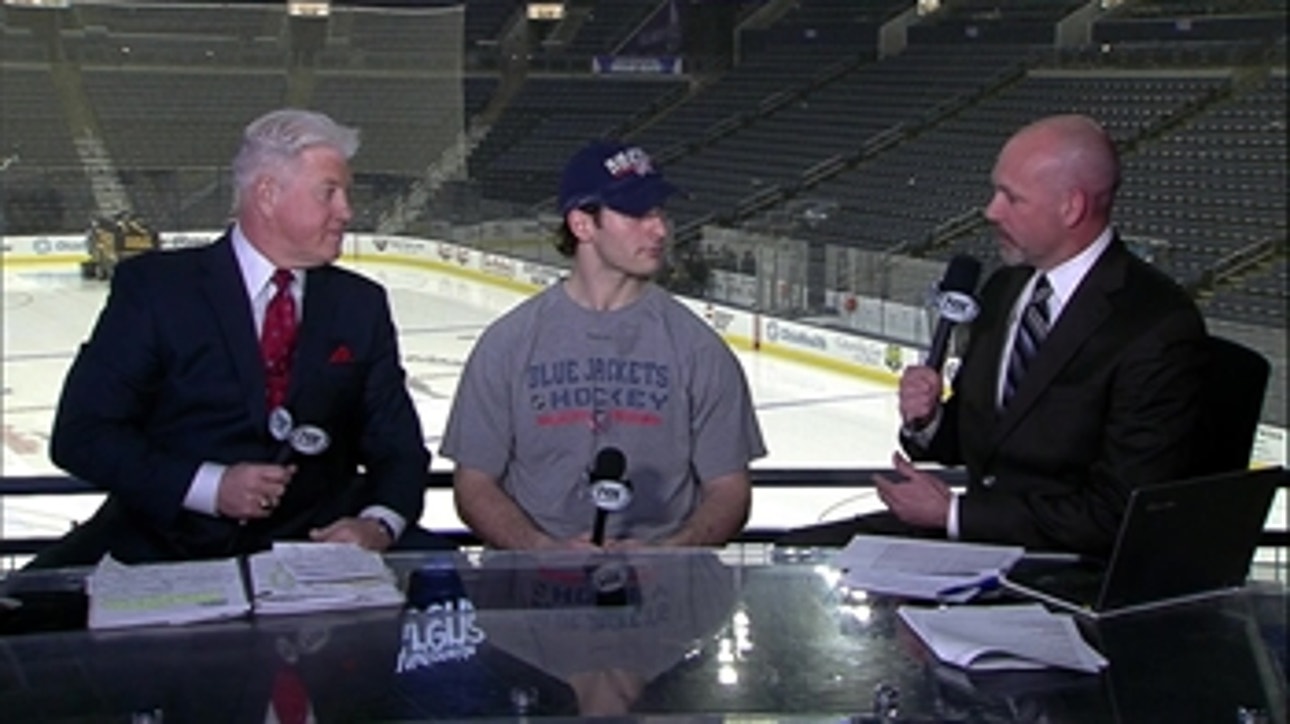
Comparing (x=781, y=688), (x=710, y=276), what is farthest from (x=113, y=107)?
(x=781, y=688)

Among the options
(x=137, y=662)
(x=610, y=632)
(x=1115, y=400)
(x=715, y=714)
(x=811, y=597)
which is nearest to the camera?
(x=715, y=714)

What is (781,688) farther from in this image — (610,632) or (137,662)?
(137,662)

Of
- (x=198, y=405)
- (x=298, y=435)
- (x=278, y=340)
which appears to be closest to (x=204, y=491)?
(x=198, y=405)

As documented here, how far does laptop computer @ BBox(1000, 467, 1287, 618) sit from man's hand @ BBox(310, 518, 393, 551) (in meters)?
0.81

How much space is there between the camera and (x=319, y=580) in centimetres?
177

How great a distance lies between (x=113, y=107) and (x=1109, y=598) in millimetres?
3434

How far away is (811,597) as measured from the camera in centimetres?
180

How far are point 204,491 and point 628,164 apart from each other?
78 centimetres

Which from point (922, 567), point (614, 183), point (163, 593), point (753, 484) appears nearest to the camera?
point (163, 593)

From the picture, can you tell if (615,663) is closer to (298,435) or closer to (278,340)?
(298,435)

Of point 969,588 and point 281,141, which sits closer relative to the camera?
point 969,588

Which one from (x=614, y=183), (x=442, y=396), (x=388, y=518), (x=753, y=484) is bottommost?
(x=442, y=396)

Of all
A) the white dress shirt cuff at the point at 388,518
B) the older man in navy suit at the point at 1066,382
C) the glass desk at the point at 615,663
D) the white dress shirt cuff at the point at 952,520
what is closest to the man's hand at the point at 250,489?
the white dress shirt cuff at the point at 388,518

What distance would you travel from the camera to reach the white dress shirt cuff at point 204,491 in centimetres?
223
